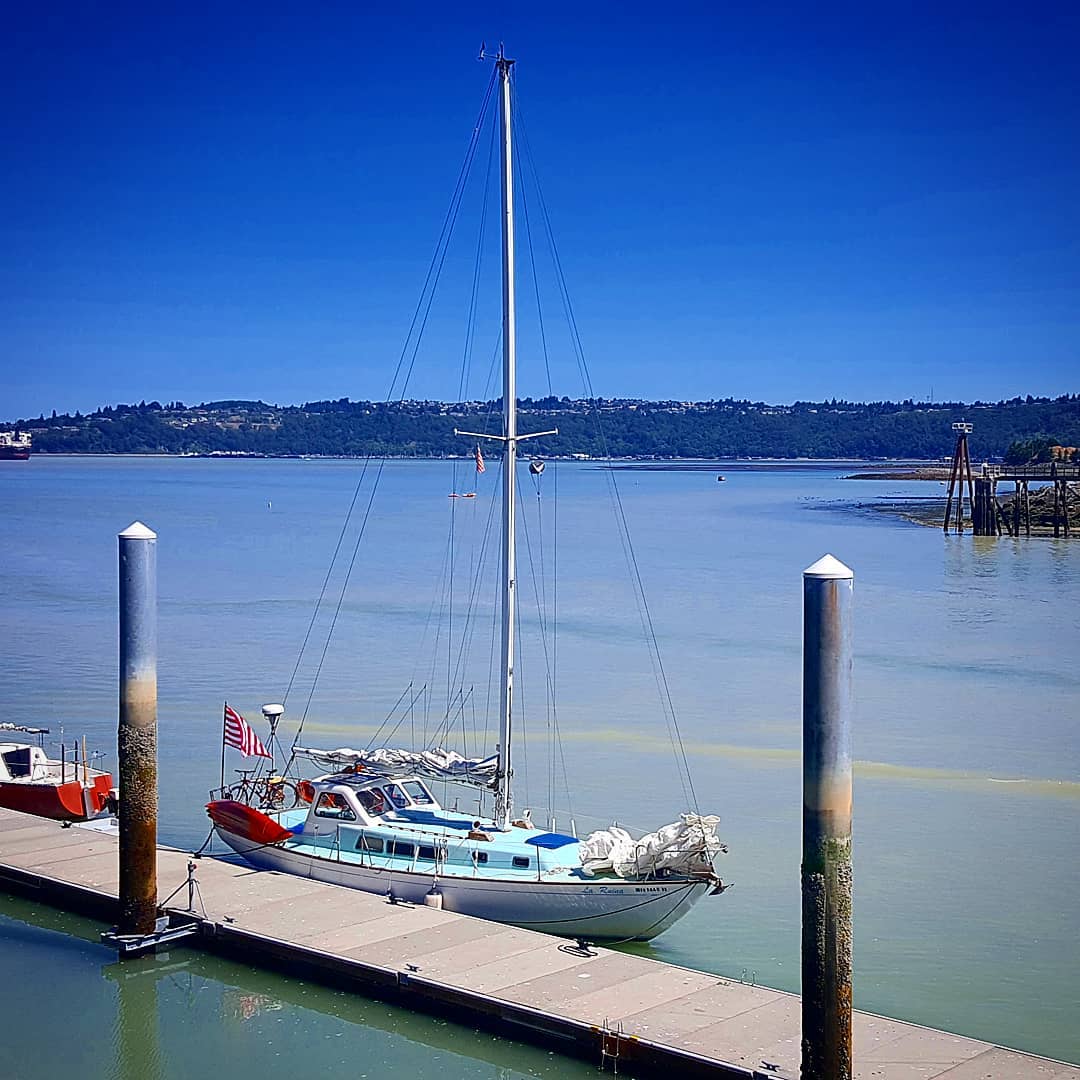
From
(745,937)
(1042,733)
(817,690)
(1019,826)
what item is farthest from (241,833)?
(1042,733)

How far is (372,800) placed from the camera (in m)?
22.4

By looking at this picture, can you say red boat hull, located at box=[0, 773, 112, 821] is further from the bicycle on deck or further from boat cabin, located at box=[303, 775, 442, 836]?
boat cabin, located at box=[303, 775, 442, 836]

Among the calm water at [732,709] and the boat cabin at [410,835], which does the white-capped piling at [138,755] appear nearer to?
the calm water at [732,709]

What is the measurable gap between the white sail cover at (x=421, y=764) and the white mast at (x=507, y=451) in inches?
11.6

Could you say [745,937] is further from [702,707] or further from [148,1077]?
[702,707]

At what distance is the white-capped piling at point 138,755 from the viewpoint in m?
19.5

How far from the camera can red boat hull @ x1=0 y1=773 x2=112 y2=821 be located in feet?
85.3

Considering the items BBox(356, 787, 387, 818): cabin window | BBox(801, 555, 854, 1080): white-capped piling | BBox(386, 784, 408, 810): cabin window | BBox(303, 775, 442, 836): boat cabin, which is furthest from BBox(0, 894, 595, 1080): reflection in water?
BBox(386, 784, 408, 810): cabin window

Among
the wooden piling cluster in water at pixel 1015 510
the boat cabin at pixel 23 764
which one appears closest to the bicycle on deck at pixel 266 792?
the boat cabin at pixel 23 764

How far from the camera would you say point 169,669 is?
→ 43.0 metres

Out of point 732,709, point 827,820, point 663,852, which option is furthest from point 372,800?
point 732,709

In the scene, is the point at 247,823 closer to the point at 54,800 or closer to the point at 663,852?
the point at 54,800

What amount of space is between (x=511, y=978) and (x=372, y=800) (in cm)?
553

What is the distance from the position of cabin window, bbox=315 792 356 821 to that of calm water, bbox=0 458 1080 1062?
3287 millimetres
